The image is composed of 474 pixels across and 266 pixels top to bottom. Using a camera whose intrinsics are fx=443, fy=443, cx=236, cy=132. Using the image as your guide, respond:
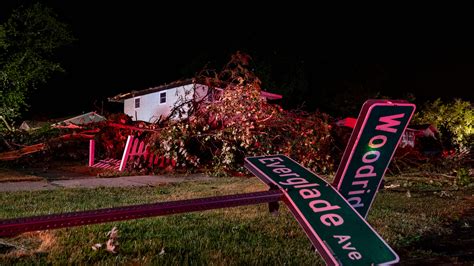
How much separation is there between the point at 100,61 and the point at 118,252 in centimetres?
4360

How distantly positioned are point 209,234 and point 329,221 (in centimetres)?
217

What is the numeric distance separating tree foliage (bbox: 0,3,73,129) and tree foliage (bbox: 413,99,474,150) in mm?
36642

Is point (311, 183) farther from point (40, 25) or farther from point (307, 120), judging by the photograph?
point (40, 25)

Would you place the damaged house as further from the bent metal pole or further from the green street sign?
the bent metal pole

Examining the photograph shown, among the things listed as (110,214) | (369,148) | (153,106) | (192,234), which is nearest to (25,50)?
(153,106)

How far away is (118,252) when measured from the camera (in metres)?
3.44

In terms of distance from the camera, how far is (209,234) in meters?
4.20

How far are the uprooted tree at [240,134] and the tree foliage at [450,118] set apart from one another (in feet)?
116

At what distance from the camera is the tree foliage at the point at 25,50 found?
15.5m

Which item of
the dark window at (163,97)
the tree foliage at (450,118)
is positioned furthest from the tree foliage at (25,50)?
the tree foliage at (450,118)

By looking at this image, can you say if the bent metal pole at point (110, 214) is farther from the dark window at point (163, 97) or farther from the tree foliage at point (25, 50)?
the dark window at point (163, 97)

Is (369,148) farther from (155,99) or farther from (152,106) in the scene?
(152,106)

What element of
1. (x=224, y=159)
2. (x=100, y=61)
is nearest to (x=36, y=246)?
(x=224, y=159)

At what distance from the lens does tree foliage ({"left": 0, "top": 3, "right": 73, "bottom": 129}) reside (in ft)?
50.9
